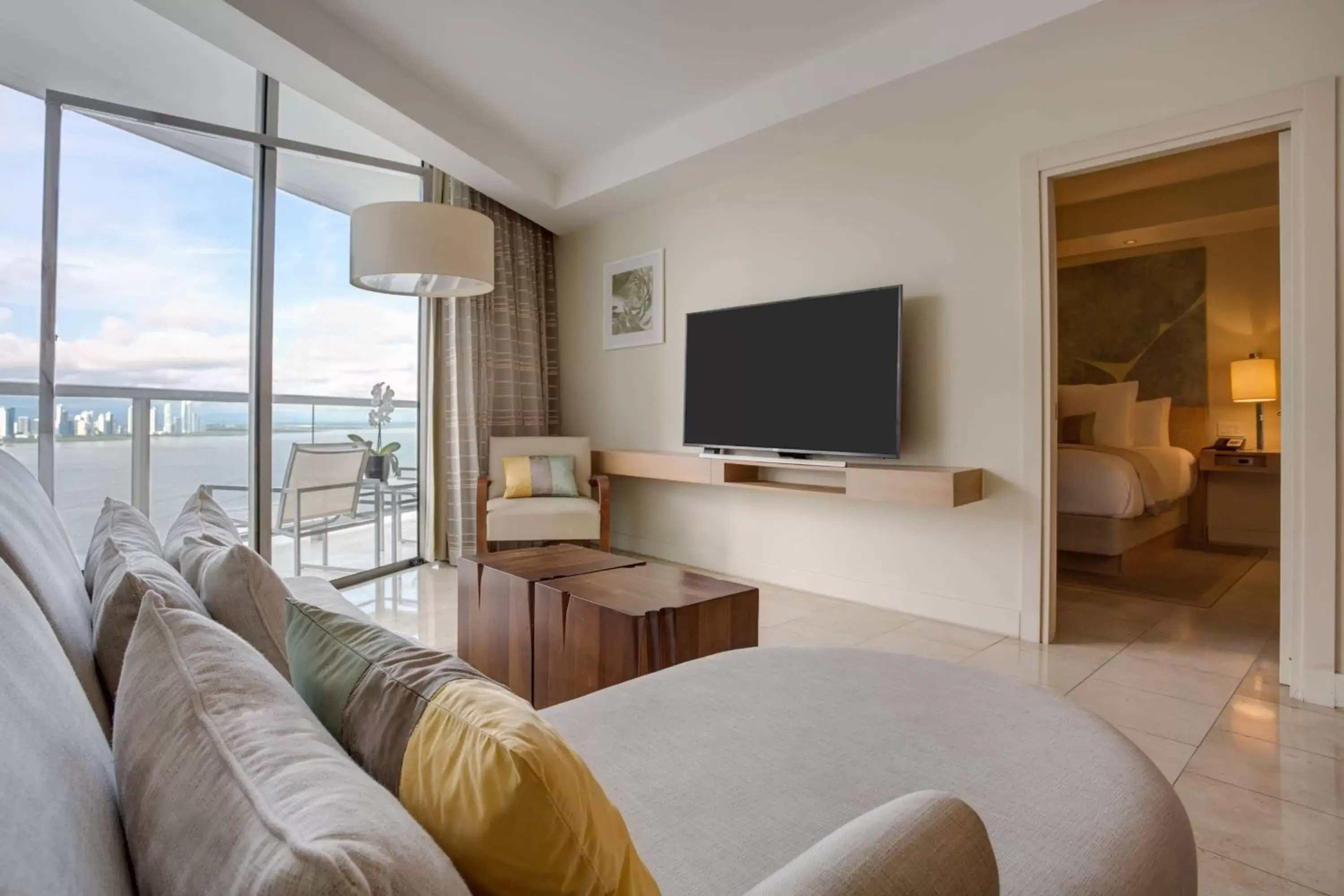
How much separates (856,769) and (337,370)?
394 cm

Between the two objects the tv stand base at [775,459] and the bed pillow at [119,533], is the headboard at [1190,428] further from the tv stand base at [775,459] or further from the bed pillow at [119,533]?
the bed pillow at [119,533]

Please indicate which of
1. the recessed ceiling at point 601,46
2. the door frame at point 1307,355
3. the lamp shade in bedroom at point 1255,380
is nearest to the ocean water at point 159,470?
the recessed ceiling at point 601,46

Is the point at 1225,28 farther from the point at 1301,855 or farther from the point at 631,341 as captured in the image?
the point at 631,341

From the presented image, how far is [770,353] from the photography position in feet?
12.9

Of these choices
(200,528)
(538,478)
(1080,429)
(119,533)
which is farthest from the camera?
(1080,429)

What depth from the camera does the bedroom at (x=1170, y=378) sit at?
421cm

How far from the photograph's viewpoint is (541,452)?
4.82 metres

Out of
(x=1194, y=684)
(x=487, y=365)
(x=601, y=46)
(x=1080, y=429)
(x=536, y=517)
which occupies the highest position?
(x=601, y=46)

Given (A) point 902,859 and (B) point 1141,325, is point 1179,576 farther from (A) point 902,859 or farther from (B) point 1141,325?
(A) point 902,859

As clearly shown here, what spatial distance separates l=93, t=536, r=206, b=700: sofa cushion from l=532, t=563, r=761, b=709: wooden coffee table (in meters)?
1.12

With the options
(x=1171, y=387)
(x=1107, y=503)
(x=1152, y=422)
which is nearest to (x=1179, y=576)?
(x=1107, y=503)

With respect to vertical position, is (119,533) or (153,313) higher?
(153,313)

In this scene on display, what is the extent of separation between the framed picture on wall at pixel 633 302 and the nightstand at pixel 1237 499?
435 cm

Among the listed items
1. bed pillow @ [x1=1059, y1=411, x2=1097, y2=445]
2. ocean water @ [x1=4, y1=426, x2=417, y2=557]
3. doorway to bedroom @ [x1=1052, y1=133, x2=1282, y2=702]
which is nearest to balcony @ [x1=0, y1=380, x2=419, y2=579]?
ocean water @ [x1=4, y1=426, x2=417, y2=557]
